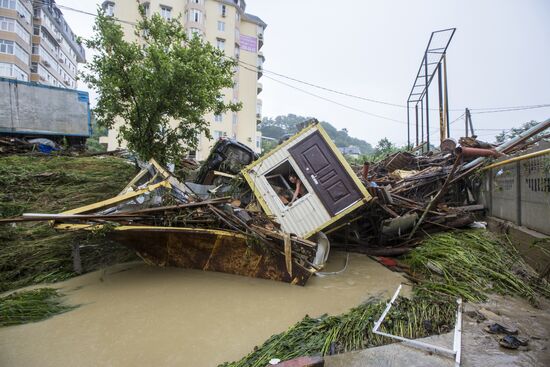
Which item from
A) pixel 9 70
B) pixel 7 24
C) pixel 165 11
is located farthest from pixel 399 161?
pixel 7 24

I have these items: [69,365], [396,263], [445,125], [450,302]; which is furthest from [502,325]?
[445,125]

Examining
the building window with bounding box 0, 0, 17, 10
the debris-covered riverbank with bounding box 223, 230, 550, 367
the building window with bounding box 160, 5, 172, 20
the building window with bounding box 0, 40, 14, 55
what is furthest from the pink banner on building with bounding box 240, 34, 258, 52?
the debris-covered riverbank with bounding box 223, 230, 550, 367

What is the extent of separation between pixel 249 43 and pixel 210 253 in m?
37.4

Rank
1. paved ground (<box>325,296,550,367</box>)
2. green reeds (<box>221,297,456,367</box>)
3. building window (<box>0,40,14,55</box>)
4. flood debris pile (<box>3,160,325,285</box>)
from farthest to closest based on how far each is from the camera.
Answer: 1. building window (<box>0,40,14,55</box>)
2. flood debris pile (<box>3,160,325,285</box>)
3. green reeds (<box>221,297,456,367</box>)
4. paved ground (<box>325,296,550,367</box>)

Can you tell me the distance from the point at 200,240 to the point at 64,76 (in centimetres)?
6185

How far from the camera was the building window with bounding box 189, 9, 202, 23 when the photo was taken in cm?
3291

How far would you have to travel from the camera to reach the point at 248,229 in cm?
478

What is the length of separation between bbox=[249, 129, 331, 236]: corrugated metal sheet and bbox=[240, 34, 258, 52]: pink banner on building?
34845 mm

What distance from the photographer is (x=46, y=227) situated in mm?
5797

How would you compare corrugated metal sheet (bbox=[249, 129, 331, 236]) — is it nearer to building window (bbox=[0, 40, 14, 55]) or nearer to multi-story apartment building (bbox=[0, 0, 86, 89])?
multi-story apartment building (bbox=[0, 0, 86, 89])

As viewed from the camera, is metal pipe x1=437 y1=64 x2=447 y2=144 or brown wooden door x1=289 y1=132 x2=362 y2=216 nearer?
brown wooden door x1=289 y1=132 x2=362 y2=216

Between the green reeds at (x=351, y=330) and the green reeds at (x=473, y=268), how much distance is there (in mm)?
755

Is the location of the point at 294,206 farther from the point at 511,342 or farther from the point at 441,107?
the point at 441,107

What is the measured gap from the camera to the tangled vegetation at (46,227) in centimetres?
506
